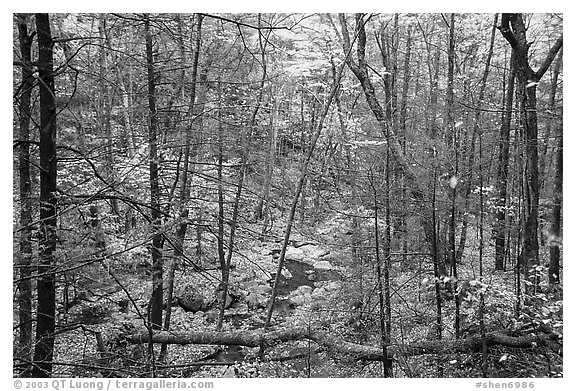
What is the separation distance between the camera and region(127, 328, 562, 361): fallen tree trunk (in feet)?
13.9

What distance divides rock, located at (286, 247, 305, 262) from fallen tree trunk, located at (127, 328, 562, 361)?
2888mm

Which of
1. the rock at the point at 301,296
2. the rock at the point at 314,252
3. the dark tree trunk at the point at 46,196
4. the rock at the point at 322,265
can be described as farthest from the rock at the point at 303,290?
the dark tree trunk at the point at 46,196

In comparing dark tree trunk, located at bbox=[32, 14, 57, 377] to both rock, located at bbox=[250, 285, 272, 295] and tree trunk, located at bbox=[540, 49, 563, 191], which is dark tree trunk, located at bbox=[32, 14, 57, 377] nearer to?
rock, located at bbox=[250, 285, 272, 295]

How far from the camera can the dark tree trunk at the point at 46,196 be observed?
2.44 m

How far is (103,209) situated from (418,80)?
5.37 m

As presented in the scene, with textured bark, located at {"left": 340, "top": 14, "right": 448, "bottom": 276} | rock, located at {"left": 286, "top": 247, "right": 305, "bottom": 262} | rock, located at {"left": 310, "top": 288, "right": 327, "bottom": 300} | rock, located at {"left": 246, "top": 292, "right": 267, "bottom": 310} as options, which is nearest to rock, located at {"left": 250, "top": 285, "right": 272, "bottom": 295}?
rock, located at {"left": 246, "top": 292, "right": 267, "bottom": 310}

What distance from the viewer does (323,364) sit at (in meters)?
4.83

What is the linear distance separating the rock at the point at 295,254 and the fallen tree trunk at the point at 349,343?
2.89 meters

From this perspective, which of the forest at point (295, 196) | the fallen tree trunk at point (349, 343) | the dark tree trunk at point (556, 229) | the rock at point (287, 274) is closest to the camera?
the forest at point (295, 196)

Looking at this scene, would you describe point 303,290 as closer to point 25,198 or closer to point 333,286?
point 333,286

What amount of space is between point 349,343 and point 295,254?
350 cm

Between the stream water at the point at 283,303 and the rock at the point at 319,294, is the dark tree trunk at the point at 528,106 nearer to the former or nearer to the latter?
the rock at the point at 319,294

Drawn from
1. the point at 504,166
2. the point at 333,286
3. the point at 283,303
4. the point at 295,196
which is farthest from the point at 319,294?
the point at 504,166

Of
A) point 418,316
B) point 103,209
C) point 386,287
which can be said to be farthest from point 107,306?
point 418,316
